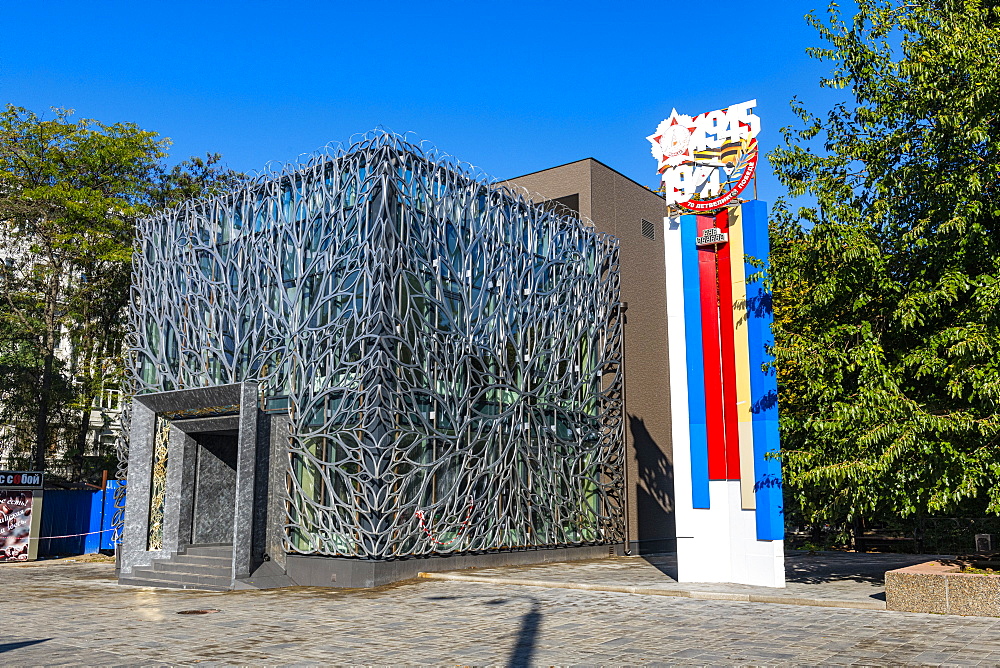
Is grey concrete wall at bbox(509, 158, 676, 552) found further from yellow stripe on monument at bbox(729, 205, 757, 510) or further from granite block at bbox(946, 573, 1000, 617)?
granite block at bbox(946, 573, 1000, 617)

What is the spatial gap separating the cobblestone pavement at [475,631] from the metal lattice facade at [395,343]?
11.2 feet

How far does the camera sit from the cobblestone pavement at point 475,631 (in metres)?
10.2

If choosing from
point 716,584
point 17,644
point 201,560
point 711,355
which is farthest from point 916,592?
point 201,560

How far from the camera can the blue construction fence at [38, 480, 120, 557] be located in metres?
27.5

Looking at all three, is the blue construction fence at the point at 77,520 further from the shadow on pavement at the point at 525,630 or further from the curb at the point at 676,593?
the shadow on pavement at the point at 525,630

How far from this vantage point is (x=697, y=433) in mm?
17156

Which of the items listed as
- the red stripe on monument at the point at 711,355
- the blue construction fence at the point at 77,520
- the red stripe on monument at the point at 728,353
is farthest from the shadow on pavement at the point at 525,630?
the blue construction fence at the point at 77,520

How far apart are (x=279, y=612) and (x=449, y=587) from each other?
4.19 meters

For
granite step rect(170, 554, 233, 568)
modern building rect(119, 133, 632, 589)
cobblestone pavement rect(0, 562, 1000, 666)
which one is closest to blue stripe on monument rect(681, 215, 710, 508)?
cobblestone pavement rect(0, 562, 1000, 666)

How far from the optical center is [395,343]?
19328mm

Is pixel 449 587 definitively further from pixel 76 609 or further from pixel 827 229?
pixel 827 229

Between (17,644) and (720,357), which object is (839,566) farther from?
(17,644)

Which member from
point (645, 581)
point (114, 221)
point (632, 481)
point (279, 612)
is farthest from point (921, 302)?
point (114, 221)

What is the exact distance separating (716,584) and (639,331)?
13157mm
